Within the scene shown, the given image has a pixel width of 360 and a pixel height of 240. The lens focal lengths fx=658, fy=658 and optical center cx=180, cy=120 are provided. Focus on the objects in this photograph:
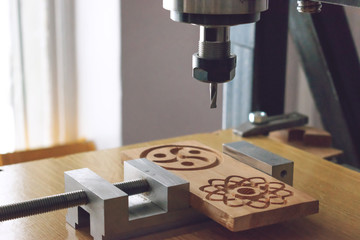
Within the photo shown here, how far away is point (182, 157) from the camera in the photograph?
3.76 ft

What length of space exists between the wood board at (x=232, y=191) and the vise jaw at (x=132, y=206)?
0.03m

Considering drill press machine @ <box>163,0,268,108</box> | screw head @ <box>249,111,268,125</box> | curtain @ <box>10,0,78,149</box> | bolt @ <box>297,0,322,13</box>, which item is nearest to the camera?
drill press machine @ <box>163,0,268,108</box>

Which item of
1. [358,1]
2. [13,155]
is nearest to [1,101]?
[13,155]

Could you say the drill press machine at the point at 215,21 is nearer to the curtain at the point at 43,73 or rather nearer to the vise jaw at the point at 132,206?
the vise jaw at the point at 132,206

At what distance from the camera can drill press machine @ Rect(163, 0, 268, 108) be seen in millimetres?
891

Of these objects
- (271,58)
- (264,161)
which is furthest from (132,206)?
(271,58)

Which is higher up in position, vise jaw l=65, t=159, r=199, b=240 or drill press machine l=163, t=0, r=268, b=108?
drill press machine l=163, t=0, r=268, b=108

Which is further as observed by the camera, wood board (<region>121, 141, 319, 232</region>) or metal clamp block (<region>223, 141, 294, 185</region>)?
metal clamp block (<region>223, 141, 294, 185</region>)

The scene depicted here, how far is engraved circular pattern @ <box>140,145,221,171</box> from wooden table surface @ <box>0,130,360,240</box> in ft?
0.27

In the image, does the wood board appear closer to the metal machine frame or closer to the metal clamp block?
the metal clamp block

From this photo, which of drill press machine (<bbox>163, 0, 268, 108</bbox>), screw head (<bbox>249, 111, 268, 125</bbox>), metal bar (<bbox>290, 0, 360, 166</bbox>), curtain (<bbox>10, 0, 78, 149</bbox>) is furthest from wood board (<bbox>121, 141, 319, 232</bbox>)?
curtain (<bbox>10, 0, 78, 149</bbox>)

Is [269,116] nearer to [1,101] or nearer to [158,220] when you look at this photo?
[158,220]

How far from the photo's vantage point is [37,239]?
3.10ft

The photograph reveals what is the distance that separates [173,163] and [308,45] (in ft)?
1.79
